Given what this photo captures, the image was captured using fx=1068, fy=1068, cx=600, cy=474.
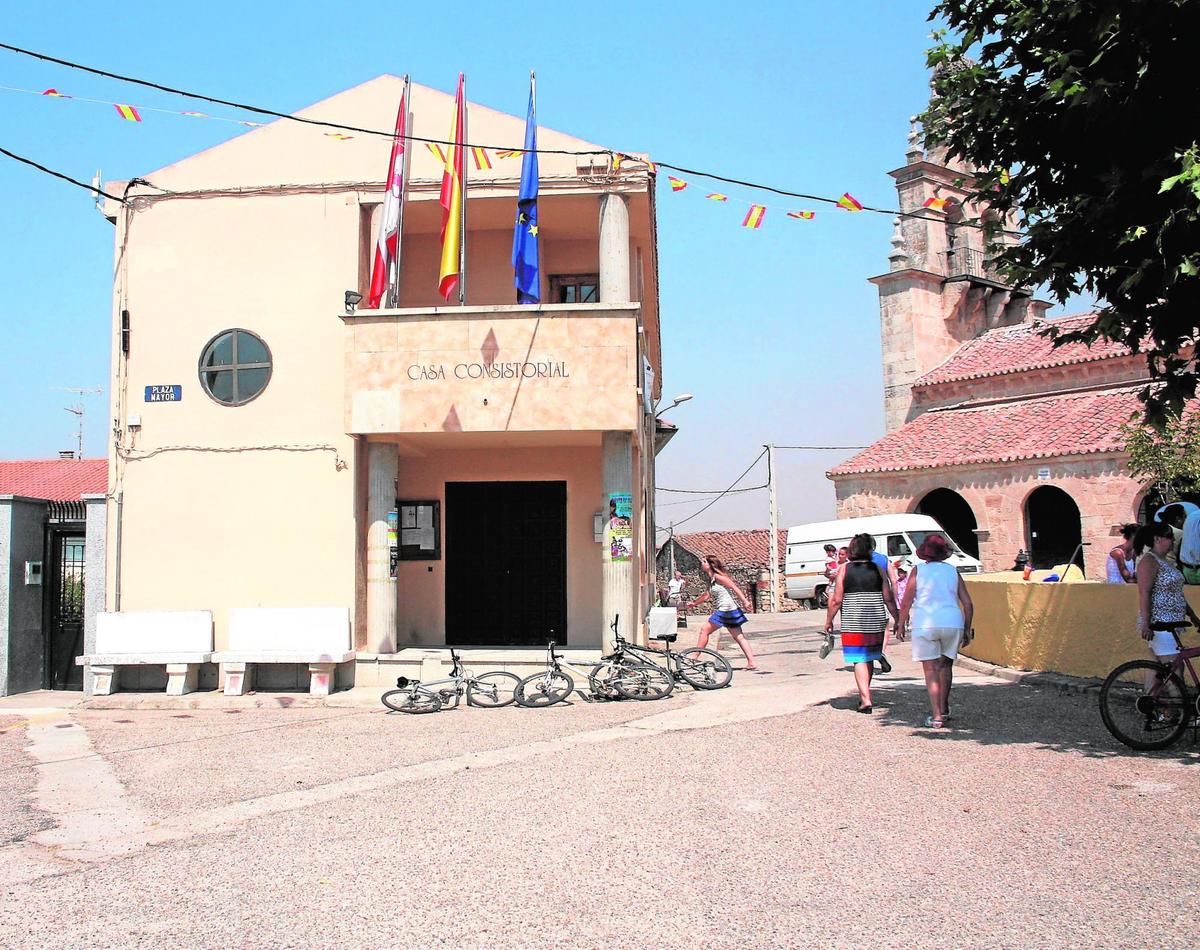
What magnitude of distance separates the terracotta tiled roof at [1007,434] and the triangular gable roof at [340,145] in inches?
685

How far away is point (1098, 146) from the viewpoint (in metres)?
7.96

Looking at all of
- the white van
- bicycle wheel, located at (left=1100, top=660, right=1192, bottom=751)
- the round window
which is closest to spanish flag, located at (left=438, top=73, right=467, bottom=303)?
the round window

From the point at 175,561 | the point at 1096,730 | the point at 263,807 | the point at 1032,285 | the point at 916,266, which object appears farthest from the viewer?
the point at 916,266

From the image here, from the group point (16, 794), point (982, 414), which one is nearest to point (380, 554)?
point (16, 794)

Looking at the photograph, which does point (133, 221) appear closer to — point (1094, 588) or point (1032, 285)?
point (1032, 285)

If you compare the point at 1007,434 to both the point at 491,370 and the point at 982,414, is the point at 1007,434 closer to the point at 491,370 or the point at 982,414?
the point at 982,414

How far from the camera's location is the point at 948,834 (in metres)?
5.86

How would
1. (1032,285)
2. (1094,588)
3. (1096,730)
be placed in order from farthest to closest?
(1094,588) → (1096,730) → (1032,285)

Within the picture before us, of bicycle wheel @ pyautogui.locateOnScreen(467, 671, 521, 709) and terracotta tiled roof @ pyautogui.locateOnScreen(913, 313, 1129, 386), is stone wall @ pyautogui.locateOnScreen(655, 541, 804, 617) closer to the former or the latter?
terracotta tiled roof @ pyautogui.locateOnScreen(913, 313, 1129, 386)

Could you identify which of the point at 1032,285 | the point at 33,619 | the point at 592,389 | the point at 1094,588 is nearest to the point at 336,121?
the point at 592,389

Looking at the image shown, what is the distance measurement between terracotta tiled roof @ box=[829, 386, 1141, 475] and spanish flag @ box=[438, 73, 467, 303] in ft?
58.2

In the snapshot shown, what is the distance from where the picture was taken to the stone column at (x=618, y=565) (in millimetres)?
13766

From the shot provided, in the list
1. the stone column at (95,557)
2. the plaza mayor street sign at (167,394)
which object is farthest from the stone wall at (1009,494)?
the stone column at (95,557)

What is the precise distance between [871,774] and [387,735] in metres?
4.78
